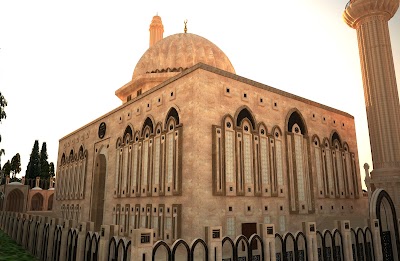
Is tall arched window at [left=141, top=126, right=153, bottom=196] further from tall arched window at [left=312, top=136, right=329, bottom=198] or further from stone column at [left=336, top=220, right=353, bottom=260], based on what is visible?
tall arched window at [left=312, top=136, right=329, bottom=198]

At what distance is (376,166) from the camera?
18109mm

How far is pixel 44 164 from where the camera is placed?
53938 millimetres

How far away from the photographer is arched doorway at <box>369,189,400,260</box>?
41.2ft

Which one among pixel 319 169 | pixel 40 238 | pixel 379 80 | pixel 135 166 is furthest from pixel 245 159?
pixel 379 80

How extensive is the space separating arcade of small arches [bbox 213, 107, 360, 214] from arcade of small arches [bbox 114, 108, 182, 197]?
6.18ft

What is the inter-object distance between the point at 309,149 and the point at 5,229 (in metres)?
22.4

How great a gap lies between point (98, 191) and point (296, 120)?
1361cm

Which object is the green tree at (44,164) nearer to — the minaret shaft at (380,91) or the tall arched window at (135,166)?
the tall arched window at (135,166)

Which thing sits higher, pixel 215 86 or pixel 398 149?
pixel 215 86

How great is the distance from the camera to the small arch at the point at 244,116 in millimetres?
13628

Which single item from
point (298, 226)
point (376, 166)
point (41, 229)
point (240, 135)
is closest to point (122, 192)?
point (41, 229)

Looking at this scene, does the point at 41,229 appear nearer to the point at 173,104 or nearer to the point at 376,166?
the point at 173,104

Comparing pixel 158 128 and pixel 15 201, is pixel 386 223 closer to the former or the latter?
pixel 158 128

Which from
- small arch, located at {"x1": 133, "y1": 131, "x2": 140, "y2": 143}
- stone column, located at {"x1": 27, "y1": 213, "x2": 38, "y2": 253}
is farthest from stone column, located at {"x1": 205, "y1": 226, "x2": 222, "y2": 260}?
stone column, located at {"x1": 27, "y1": 213, "x2": 38, "y2": 253}
